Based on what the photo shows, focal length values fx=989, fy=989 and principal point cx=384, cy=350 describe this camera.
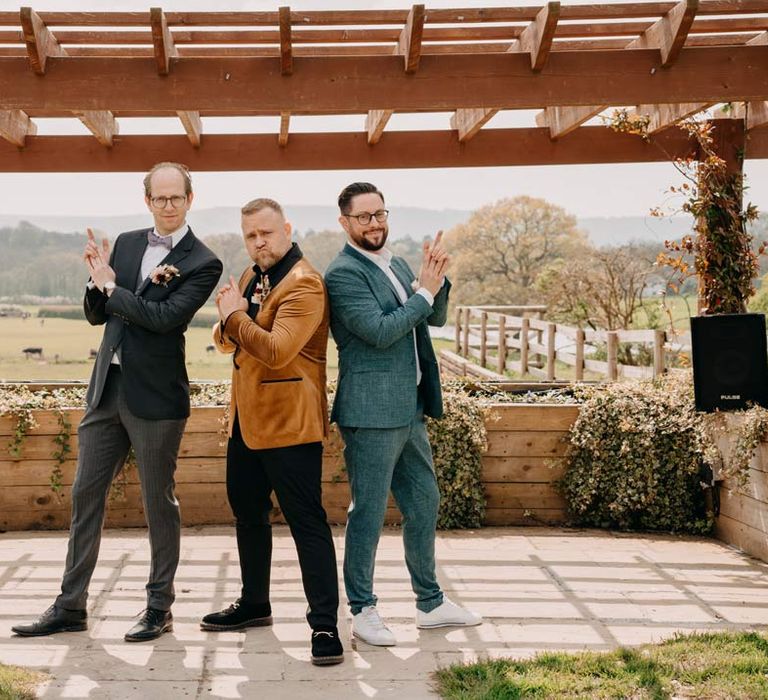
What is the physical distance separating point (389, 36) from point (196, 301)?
1.75 metres

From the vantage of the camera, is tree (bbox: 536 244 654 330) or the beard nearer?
the beard

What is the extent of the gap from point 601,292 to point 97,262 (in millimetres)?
15111

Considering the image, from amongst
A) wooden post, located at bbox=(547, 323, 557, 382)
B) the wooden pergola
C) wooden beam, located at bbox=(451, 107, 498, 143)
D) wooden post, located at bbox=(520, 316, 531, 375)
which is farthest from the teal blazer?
wooden post, located at bbox=(520, 316, 531, 375)

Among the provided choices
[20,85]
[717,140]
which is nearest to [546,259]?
[717,140]

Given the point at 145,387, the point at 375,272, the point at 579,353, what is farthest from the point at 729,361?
the point at 579,353

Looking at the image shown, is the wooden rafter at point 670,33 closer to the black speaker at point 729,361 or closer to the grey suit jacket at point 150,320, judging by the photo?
the black speaker at point 729,361

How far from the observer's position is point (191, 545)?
16.7 ft

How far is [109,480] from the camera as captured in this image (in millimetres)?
3582

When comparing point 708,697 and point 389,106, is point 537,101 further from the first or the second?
point 708,697

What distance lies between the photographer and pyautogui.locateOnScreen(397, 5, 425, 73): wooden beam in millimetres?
3960

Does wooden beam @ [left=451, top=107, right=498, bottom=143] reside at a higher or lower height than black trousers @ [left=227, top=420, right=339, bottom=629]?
higher

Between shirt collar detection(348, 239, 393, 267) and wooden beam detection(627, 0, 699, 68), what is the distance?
64.6 inches

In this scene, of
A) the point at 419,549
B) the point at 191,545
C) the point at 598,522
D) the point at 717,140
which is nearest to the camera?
the point at 419,549

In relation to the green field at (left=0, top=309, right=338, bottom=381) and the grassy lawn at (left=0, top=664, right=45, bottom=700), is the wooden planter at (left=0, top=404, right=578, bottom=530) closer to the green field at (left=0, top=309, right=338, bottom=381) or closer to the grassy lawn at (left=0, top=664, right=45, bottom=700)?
the grassy lawn at (left=0, top=664, right=45, bottom=700)
